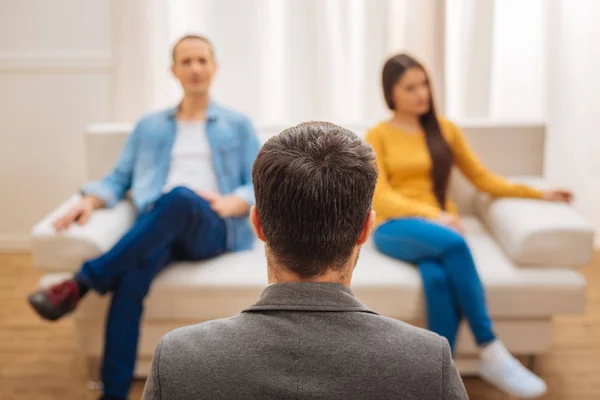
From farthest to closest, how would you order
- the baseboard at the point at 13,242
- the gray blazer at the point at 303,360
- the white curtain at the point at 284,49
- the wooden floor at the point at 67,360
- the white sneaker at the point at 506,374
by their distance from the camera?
the baseboard at the point at 13,242
the white curtain at the point at 284,49
the wooden floor at the point at 67,360
the white sneaker at the point at 506,374
the gray blazer at the point at 303,360

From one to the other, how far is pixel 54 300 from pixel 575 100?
8.68ft

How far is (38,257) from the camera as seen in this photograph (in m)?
2.56

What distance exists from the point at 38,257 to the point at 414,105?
134 centimetres

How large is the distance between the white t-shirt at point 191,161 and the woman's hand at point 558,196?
1.14 m

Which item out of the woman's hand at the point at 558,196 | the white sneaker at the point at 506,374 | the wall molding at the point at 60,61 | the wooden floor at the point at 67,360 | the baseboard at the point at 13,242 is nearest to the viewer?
the white sneaker at the point at 506,374

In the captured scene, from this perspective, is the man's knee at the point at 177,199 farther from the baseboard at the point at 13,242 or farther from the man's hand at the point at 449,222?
the baseboard at the point at 13,242

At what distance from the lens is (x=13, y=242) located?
4.07 m

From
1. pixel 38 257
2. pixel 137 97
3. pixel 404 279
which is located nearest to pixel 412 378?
pixel 404 279

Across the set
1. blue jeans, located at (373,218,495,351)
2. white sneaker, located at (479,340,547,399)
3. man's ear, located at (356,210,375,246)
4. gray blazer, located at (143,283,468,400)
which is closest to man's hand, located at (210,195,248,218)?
blue jeans, located at (373,218,495,351)

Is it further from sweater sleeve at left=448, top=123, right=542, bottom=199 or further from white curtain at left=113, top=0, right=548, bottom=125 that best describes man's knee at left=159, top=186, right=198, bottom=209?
white curtain at left=113, top=0, right=548, bottom=125

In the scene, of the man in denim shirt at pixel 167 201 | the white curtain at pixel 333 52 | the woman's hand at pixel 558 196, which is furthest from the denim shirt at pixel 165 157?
the woman's hand at pixel 558 196

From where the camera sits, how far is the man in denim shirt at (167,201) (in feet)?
7.89

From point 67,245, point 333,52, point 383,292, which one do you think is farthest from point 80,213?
point 333,52

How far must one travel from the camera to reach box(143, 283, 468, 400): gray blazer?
3.05ft
